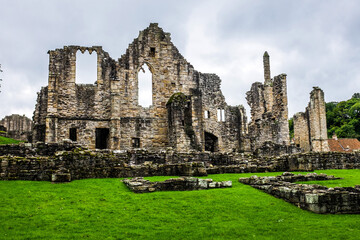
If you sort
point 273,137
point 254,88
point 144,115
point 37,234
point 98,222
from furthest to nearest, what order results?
1. point 254,88
2. point 273,137
3. point 144,115
4. point 98,222
5. point 37,234

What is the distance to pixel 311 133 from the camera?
42281 millimetres

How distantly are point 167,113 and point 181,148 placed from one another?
411 centimetres

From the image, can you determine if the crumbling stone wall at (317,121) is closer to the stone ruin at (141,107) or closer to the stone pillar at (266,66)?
the stone pillar at (266,66)

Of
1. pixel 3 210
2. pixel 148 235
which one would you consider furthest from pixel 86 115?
pixel 148 235

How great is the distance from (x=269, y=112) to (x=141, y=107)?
1350 cm

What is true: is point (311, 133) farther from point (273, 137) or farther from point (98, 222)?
point (98, 222)

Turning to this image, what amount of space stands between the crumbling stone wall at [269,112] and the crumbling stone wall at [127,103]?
474 cm

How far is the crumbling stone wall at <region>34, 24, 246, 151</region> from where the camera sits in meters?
28.2

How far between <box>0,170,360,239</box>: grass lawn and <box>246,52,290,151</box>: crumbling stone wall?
2355 cm

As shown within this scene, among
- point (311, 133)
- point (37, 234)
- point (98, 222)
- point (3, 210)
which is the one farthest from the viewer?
point (311, 133)

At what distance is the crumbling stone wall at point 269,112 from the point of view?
3412 centimetres

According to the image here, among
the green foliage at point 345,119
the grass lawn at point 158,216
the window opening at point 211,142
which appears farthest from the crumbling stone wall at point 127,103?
the green foliage at point 345,119

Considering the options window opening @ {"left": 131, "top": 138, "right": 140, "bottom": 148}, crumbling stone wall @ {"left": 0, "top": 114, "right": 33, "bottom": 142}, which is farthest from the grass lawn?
crumbling stone wall @ {"left": 0, "top": 114, "right": 33, "bottom": 142}

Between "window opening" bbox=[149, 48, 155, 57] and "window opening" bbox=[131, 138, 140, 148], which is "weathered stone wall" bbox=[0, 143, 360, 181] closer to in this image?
"window opening" bbox=[131, 138, 140, 148]
